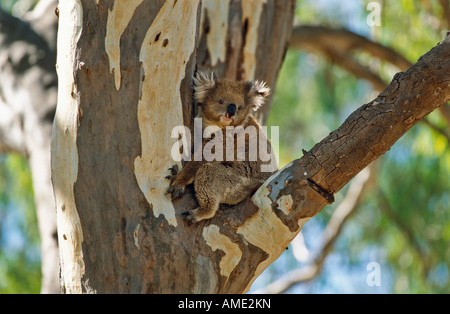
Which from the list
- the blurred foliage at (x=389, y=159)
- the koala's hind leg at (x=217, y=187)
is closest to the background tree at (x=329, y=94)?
the blurred foliage at (x=389, y=159)

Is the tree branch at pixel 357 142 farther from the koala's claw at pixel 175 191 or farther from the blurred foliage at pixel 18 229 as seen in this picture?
the blurred foliage at pixel 18 229

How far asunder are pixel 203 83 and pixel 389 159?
5.62m

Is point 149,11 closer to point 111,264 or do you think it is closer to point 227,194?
point 227,194

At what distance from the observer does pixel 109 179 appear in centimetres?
295

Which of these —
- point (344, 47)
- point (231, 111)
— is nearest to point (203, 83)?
point (231, 111)

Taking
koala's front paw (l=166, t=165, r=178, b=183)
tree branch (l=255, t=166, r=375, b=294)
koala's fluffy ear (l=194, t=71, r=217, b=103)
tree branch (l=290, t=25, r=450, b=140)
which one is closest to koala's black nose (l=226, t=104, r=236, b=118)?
koala's fluffy ear (l=194, t=71, r=217, b=103)

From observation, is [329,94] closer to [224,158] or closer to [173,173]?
[224,158]

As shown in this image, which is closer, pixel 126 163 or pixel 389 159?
pixel 126 163

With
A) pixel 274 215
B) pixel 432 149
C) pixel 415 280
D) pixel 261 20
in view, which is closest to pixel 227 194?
pixel 274 215

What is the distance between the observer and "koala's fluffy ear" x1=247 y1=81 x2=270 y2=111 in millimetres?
4590

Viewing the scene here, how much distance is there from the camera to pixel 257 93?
4.61 m

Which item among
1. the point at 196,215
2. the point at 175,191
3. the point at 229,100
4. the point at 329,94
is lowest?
the point at 196,215

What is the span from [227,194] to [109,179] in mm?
911

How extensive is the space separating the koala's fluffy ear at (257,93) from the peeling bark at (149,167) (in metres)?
1.45
